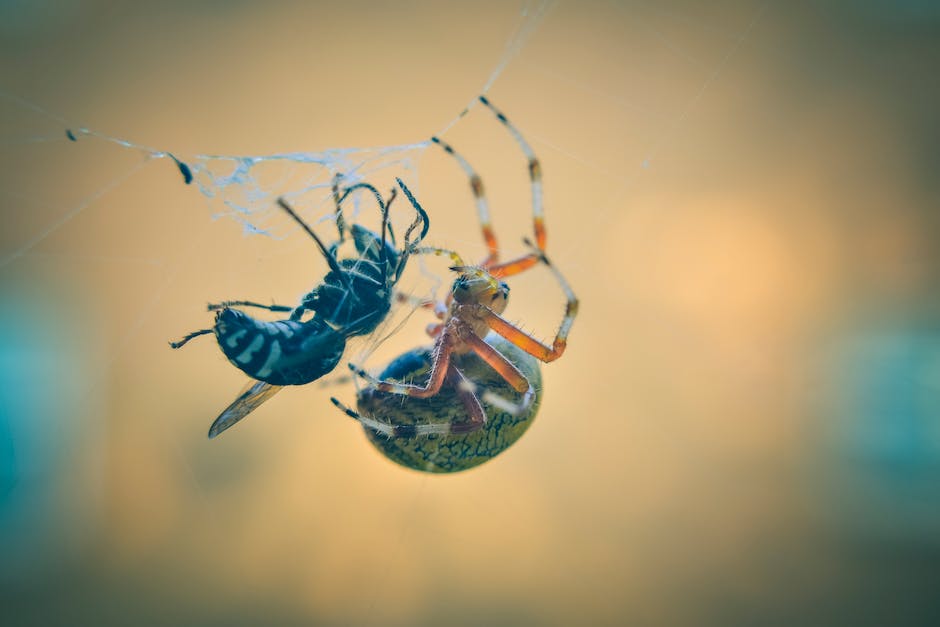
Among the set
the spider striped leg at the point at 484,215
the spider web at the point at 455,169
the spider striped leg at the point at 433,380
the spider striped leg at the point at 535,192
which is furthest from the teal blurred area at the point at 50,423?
the spider striped leg at the point at 535,192

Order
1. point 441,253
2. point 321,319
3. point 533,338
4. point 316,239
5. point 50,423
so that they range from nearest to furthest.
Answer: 1. point 316,239
2. point 321,319
3. point 441,253
4. point 533,338
5. point 50,423

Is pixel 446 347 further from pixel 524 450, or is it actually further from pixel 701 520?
pixel 701 520

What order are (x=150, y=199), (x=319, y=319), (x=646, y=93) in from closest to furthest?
(x=319, y=319), (x=150, y=199), (x=646, y=93)

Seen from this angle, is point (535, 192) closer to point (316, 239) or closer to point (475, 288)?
point (475, 288)

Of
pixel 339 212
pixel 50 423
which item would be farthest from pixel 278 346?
pixel 50 423

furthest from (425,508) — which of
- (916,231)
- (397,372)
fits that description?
(916,231)

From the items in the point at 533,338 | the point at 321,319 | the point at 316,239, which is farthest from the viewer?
the point at 533,338
